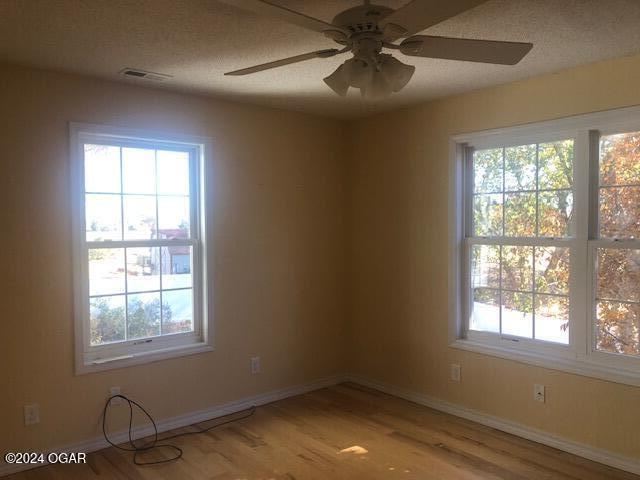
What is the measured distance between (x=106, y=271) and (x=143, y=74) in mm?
1300

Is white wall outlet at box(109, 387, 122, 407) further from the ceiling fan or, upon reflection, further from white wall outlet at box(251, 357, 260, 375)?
→ the ceiling fan

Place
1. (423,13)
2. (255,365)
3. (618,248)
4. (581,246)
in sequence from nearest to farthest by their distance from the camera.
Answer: (423,13), (618,248), (581,246), (255,365)

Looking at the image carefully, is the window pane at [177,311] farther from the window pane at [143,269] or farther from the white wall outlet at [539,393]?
the white wall outlet at [539,393]

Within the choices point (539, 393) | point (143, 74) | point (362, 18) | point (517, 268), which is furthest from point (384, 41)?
point (539, 393)

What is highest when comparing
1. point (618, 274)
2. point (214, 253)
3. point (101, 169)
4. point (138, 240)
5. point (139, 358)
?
point (101, 169)

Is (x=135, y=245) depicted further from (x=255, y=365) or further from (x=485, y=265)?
(x=485, y=265)

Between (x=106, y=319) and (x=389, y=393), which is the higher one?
(x=106, y=319)

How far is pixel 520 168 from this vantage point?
11.5 ft

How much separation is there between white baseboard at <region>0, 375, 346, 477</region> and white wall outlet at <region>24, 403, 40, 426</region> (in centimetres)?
21

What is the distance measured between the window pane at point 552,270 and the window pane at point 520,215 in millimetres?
162

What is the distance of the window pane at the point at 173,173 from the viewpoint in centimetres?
367

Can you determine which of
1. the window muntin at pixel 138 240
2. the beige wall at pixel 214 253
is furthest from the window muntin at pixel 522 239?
the window muntin at pixel 138 240

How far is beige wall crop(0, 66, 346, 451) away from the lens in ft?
9.93

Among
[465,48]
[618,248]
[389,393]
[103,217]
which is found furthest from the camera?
[389,393]
